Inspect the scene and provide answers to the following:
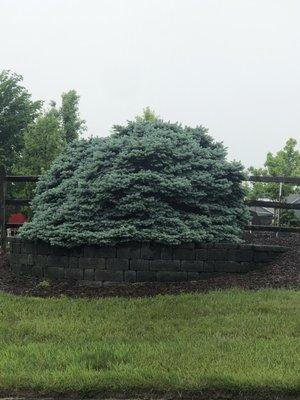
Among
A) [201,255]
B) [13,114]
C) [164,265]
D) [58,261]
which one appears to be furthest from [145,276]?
[13,114]

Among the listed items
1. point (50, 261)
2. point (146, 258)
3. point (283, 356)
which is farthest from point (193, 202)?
point (283, 356)

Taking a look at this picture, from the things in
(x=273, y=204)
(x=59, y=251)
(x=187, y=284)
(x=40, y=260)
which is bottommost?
(x=187, y=284)

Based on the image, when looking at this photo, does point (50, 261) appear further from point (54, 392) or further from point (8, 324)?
point (54, 392)

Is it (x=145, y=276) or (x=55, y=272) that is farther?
(x=55, y=272)

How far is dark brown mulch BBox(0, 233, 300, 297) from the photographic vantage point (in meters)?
7.45

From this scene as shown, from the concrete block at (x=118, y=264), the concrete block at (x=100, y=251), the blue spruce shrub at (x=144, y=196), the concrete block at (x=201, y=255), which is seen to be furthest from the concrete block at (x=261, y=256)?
the concrete block at (x=100, y=251)

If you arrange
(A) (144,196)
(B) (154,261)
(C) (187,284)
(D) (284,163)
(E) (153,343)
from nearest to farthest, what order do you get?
1. (E) (153,343)
2. (C) (187,284)
3. (B) (154,261)
4. (A) (144,196)
5. (D) (284,163)

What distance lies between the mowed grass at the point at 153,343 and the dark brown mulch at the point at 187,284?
0.51 metres

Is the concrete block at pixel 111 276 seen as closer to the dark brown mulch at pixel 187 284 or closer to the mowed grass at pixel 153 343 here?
the dark brown mulch at pixel 187 284

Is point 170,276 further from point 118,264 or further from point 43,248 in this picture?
point 43,248

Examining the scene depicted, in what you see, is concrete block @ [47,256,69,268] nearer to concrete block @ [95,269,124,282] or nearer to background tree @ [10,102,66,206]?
concrete block @ [95,269,124,282]

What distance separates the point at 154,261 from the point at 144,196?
0.98 m

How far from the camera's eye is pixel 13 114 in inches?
1403

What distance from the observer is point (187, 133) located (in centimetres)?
958
